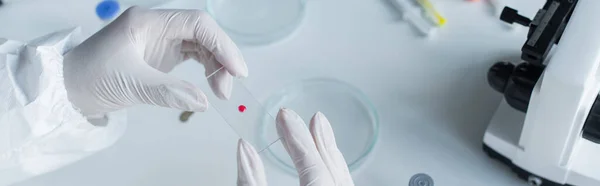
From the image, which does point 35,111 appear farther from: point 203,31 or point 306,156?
point 306,156

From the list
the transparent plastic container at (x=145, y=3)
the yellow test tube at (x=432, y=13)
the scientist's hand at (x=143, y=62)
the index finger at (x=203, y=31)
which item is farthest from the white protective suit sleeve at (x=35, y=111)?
the yellow test tube at (x=432, y=13)

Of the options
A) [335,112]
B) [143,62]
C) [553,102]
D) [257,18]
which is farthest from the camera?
[257,18]

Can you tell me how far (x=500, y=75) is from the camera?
3.14 feet

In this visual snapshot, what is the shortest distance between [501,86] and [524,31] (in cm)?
23

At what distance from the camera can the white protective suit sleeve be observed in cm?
87

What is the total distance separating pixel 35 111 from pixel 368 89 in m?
0.57

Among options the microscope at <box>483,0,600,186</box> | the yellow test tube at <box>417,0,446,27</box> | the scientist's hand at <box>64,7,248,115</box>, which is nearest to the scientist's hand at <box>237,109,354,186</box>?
the scientist's hand at <box>64,7,248,115</box>

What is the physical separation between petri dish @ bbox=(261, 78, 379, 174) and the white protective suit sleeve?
32 centimetres

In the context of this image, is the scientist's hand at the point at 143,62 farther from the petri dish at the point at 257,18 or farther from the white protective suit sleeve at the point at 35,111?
the petri dish at the point at 257,18

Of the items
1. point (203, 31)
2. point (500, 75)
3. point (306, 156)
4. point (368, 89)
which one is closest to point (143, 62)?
point (203, 31)

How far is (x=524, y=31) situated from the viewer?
45.2 inches

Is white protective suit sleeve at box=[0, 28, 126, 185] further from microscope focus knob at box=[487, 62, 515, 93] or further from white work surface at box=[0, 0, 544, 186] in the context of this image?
microscope focus knob at box=[487, 62, 515, 93]

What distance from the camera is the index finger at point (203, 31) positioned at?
949 millimetres

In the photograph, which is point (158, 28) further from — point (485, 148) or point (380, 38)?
point (485, 148)
